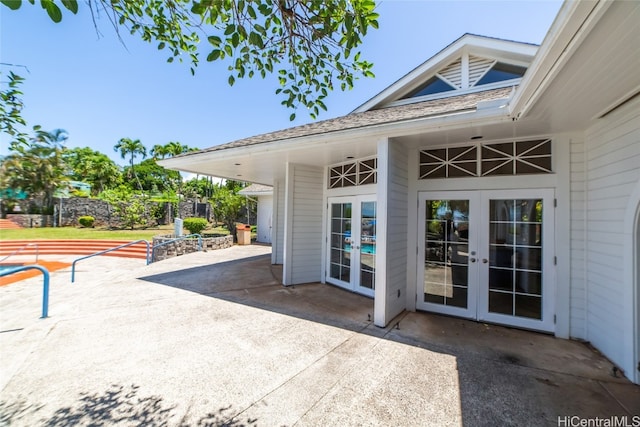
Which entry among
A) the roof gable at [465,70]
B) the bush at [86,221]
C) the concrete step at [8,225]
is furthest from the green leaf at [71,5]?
the concrete step at [8,225]

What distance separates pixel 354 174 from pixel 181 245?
9008 millimetres

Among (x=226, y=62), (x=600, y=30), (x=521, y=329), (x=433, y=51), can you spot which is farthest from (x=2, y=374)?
(x=433, y=51)

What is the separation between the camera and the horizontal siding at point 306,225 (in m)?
6.14

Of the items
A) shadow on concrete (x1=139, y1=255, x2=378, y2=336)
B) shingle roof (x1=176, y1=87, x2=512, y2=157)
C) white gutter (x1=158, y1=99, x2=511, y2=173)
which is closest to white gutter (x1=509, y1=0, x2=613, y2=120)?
white gutter (x1=158, y1=99, x2=511, y2=173)

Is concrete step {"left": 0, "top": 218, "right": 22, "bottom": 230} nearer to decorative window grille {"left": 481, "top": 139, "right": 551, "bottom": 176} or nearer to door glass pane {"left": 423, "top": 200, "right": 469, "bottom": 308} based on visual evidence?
door glass pane {"left": 423, "top": 200, "right": 469, "bottom": 308}

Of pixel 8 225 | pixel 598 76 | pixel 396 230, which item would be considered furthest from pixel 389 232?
pixel 8 225

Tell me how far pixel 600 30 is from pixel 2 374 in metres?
5.93

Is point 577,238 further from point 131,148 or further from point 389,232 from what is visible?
point 131,148

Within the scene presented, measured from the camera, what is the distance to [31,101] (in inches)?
105

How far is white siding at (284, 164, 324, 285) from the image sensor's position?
6.07m

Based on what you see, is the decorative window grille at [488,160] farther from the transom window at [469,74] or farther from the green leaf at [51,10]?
the green leaf at [51,10]

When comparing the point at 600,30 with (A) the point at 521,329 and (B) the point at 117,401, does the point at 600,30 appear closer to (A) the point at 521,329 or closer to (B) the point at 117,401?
(A) the point at 521,329

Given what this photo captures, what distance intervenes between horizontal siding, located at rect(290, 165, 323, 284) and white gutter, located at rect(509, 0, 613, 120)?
14.4 feet

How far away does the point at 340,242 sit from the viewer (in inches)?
232
